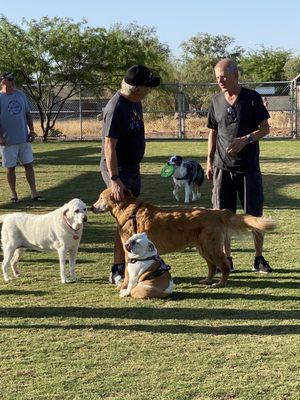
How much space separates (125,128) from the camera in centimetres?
557

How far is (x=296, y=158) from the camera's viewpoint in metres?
17.7

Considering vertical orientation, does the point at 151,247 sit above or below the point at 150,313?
above

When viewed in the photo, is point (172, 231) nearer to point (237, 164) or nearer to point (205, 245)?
point (205, 245)

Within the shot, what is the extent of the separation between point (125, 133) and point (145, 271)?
1277 millimetres

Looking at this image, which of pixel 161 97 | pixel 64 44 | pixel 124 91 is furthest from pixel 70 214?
pixel 161 97

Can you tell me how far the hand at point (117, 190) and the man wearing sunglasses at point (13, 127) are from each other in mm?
5029

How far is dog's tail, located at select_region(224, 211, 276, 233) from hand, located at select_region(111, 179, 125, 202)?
0.99m

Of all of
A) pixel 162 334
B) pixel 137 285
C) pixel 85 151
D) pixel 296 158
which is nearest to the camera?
pixel 162 334

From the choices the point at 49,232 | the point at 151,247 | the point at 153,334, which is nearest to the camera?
the point at 153,334

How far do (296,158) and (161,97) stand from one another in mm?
16140

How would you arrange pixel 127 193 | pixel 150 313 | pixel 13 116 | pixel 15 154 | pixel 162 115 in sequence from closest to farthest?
pixel 150 313 → pixel 127 193 → pixel 13 116 → pixel 15 154 → pixel 162 115

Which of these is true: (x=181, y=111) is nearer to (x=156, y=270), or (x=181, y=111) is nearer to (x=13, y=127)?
(x=13, y=127)

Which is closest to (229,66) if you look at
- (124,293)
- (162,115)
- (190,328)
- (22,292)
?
(124,293)

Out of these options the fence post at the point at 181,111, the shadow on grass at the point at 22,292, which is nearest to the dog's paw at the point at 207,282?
the shadow on grass at the point at 22,292
